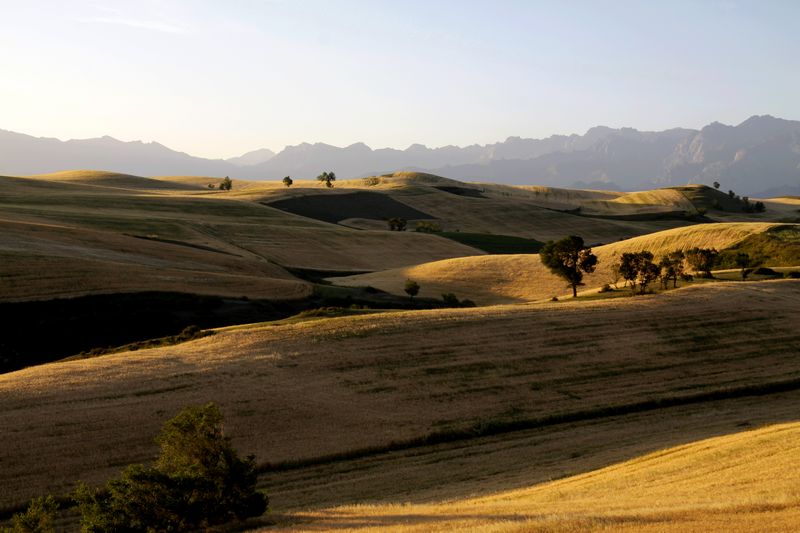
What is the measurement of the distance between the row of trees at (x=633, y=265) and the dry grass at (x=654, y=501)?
39.8 metres

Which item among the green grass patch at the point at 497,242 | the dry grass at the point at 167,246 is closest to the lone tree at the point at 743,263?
the dry grass at the point at 167,246

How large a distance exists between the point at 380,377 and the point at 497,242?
104657 mm

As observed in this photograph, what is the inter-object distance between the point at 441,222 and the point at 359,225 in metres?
22.2

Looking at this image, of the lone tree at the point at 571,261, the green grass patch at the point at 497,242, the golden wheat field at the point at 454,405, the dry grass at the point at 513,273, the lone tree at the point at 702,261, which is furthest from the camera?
the green grass patch at the point at 497,242

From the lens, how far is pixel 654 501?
2202 cm

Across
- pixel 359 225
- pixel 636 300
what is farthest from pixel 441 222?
pixel 636 300

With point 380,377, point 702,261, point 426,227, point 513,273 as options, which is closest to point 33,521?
point 380,377

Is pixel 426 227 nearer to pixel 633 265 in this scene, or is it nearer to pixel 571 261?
pixel 571 261

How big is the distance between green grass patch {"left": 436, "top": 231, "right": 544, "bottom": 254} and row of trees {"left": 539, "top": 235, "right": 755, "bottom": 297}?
53.8 metres

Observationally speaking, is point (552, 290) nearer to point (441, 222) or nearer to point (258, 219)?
point (258, 219)

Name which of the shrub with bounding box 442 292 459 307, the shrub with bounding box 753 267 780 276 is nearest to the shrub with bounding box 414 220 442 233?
the shrub with bounding box 442 292 459 307

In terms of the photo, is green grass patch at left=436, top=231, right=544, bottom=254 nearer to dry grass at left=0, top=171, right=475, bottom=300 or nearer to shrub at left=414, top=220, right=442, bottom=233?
dry grass at left=0, top=171, right=475, bottom=300

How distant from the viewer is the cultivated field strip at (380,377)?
3522 centimetres

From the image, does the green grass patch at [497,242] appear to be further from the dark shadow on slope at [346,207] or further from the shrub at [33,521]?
the shrub at [33,521]
